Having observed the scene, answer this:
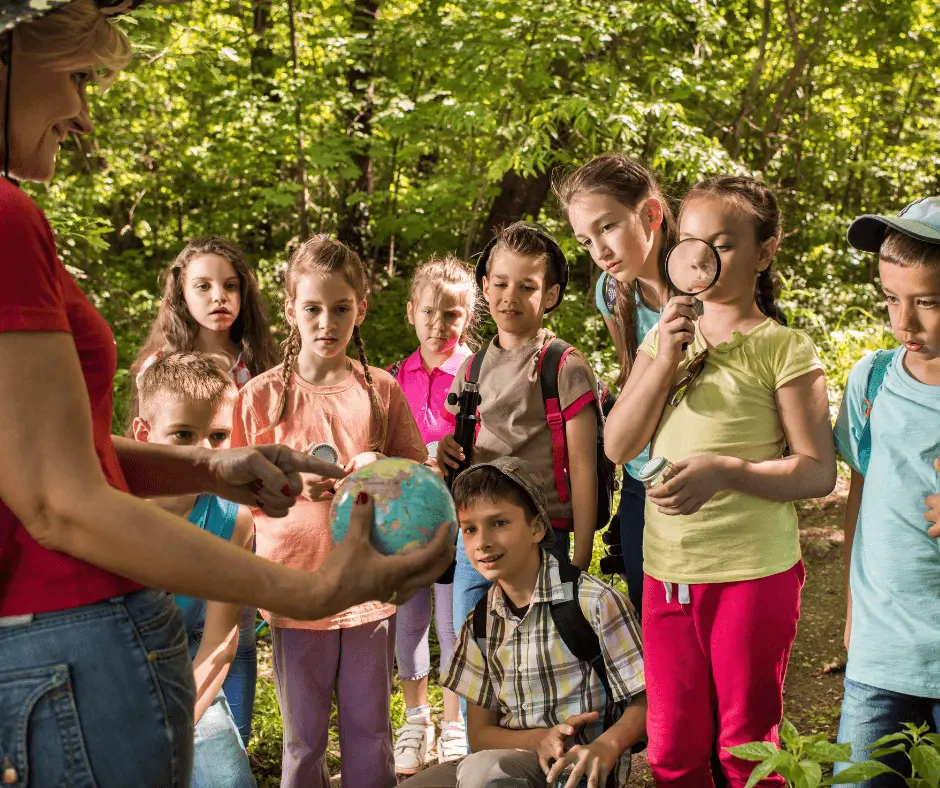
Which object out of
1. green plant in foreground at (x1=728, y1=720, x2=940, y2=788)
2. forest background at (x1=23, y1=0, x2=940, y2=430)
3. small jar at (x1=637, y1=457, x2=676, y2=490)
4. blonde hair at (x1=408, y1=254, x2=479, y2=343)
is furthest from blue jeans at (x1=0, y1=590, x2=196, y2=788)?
forest background at (x1=23, y1=0, x2=940, y2=430)

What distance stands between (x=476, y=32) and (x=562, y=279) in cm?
486

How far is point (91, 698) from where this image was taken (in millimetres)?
1404

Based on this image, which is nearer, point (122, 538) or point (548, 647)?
point (122, 538)

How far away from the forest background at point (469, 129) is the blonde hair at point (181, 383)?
354 centimetres

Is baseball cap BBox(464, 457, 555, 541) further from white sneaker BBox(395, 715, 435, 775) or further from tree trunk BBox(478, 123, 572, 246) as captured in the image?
tree trunk BBox(478, 123, 572, 246)

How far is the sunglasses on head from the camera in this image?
282cm

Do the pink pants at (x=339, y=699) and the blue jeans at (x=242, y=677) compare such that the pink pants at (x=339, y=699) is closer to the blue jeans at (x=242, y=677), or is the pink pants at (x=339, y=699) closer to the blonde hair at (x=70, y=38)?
the blue jeans at (x=242, y=677)

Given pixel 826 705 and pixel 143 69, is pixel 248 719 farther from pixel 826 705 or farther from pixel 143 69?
pixel 143 69

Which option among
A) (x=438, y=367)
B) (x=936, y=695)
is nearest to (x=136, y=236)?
(x=438, y=367)

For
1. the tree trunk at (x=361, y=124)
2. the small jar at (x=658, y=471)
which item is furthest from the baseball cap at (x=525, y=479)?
the tree trunk at (x=361, y=124)

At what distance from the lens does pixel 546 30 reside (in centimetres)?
779

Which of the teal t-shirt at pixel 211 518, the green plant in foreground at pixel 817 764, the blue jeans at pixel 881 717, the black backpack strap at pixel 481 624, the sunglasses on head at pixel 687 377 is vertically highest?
the sunglasses on head at pixel 687 377

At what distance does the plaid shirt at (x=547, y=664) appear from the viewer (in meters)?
2.93

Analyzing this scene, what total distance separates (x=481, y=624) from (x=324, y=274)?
4.96 ft
